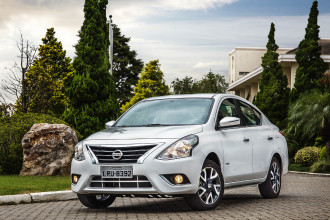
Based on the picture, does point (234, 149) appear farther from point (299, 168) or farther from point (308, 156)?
point (308, 156)

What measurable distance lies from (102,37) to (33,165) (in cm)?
933

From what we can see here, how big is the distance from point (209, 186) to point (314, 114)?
1858 centimetres

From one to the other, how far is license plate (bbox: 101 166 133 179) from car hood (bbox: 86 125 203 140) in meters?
0.47

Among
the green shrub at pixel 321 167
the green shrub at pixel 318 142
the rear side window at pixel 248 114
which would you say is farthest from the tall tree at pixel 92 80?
the rear side window at pixel 248 114

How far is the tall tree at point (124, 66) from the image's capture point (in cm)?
8600

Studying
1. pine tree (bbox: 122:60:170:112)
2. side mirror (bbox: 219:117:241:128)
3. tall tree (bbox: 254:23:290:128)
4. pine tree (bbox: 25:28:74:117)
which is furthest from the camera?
pine tree (bbox: 122:60:170:112)

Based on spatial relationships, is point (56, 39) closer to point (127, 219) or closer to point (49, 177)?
point (49, 177)

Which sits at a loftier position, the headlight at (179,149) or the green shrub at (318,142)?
the headlight at (179,149)

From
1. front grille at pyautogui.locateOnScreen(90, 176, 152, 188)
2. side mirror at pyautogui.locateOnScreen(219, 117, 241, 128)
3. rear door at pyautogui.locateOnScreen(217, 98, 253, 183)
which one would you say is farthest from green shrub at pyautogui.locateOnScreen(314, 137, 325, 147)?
front grille at pyautogui.locateOnScreen(90, 176, 152, 188)

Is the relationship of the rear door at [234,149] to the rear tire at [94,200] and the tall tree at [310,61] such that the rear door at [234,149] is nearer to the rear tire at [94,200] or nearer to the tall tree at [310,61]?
the rear tire at [94,200]

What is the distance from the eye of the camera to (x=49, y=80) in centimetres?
3381

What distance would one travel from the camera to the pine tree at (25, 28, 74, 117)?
97.2 feet

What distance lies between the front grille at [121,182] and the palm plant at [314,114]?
18.7m

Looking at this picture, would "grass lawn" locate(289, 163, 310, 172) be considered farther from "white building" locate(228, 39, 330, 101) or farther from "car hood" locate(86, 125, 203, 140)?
"white building" locate(228, 39, 330, 101)
